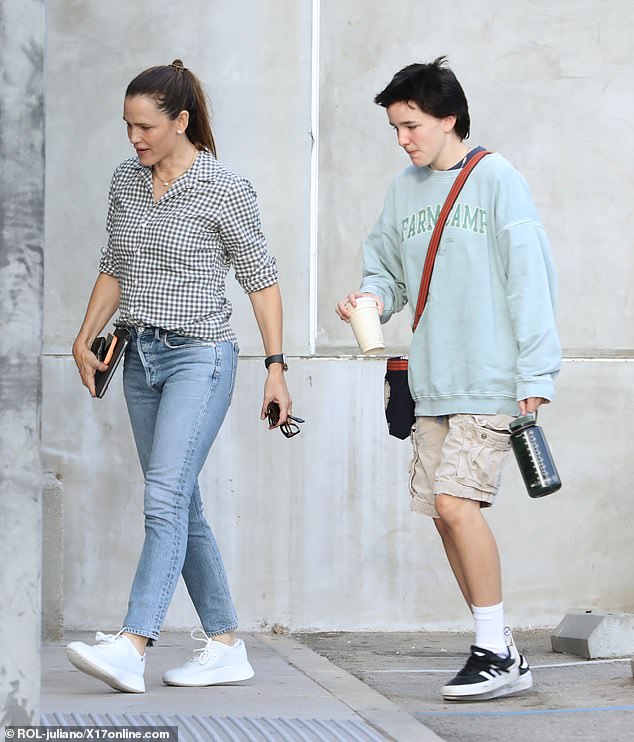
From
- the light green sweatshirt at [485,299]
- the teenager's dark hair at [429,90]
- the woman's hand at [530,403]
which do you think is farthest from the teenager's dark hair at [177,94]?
the woman's hand at [530,403]

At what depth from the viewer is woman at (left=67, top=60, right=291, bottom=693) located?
3.82 meters

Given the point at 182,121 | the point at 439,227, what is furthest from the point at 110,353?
the point at 439,227

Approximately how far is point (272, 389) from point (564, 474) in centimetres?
192

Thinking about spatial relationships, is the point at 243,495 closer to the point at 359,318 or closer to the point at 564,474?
the point at 564,474

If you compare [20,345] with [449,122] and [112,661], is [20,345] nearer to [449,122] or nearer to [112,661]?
[112,661]

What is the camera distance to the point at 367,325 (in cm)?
379

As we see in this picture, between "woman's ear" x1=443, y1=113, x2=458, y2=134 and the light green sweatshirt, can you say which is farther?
"woman's ear" x1=443, y1=113, x2=458, y2=134

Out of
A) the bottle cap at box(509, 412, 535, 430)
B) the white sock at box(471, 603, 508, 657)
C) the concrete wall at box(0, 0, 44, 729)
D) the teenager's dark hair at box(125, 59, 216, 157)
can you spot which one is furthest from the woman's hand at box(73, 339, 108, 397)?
the concrete wall at box(0, 0, 44, 729)

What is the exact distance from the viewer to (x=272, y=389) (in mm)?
4047

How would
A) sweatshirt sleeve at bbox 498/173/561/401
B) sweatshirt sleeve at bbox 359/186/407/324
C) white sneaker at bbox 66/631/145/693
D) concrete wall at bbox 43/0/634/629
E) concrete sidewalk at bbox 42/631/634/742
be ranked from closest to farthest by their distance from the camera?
concrete sidewalk at bbox 42/631/634/742 < white sneaker at bbox 66/631/145/693 < sweatshirt sleeve at bbox 498/173/561/401 < sweatshirt sleeve at bbox 359/186/407/324 < concrete wall at bbox 43/0/634/629

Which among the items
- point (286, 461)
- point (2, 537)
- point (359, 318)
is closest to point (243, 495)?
point (286, 461)

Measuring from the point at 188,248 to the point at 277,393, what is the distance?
52cm

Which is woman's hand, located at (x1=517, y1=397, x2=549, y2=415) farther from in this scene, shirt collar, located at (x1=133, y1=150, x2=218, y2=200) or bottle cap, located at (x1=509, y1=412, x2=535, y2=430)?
shirt collar, located at (x1=133, y1=150, x2=218, y2=200)

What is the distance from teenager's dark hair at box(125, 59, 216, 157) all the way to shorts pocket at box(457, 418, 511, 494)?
1230 mm
